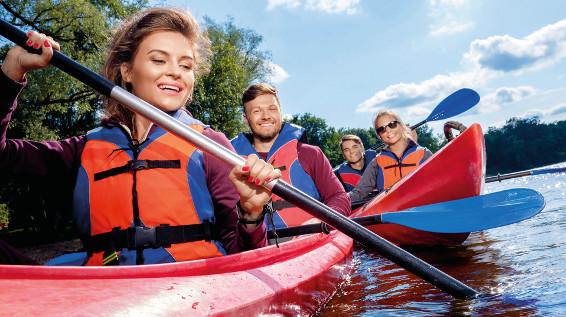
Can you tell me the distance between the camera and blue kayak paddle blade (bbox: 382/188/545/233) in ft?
8.94

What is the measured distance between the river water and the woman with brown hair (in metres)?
0.82

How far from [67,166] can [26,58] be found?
0.51m

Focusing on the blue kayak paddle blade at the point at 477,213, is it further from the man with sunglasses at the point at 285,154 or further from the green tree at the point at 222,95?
the green tree at the point at 222,95

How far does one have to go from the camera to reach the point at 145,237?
5.80 feet

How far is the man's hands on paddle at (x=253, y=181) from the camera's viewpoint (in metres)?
1.72

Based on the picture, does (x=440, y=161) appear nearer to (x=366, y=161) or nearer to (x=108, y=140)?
(x=108, y=140)

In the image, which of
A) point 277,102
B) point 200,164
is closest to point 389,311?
point 200,164

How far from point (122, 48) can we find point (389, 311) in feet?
6.19

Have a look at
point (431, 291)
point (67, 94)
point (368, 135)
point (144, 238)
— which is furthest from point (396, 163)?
point (368, 135)

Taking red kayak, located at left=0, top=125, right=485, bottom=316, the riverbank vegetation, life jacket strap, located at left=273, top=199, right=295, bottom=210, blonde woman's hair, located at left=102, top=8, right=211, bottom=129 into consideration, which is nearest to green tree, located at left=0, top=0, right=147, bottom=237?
the riverbank vegetation

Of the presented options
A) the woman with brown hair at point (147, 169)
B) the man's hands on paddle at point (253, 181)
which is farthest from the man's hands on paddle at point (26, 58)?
the man's hands on paddle at point (253, 181)

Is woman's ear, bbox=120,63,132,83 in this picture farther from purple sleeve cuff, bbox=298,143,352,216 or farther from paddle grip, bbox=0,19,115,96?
purple sleeve cuff, bbox=298,143,352,216

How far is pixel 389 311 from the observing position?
217cm

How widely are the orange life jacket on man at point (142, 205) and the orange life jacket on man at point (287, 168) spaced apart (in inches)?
68.8
